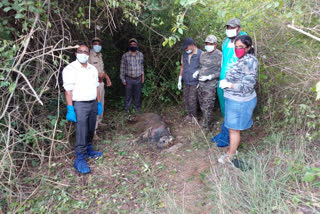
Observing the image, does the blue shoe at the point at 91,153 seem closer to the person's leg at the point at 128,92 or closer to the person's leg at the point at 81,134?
the person's leg at the point at 81,134

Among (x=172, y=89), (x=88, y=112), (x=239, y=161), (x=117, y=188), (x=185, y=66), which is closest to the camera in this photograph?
(x=239, y=161)

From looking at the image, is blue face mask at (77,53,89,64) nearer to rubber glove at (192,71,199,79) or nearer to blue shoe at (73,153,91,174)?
blue shoe at (73,153,91,174)

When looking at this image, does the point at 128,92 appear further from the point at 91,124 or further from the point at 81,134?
the point at 81,134

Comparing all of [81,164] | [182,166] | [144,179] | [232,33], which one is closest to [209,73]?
[232,33]

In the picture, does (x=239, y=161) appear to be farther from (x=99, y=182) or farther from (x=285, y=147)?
(x=99, y=182)

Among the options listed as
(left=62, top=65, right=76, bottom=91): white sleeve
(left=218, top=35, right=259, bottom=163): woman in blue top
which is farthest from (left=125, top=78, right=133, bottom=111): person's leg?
(left=218, top=35, right=259, bottom=163): woman in blue top

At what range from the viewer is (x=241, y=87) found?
272 centimetres

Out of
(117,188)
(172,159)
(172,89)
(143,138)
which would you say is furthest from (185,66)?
(117,188)

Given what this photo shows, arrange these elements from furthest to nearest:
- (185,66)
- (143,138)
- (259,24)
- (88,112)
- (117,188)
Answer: (185,66) < (143,138) < (259,24) < (88,112) < (117,188)

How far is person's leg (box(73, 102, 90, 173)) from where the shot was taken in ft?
10.5

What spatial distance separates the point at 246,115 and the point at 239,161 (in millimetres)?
587

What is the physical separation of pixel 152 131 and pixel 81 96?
155cm

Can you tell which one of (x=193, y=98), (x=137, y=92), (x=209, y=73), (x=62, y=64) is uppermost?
(x=62, y=64)

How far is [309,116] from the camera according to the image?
115 inches
